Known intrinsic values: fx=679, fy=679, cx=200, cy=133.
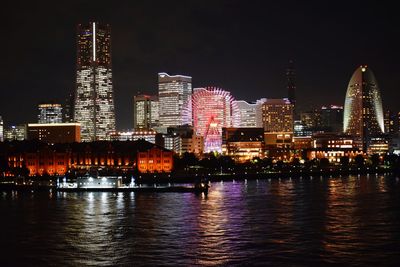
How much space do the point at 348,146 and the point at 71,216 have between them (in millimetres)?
78404

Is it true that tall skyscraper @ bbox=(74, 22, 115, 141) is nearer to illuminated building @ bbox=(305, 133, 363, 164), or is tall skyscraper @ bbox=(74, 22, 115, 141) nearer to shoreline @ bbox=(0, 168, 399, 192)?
illuminated building @ bbox=(305, 133, 363, 164)

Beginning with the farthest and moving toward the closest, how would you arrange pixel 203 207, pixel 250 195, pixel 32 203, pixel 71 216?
pixel 250 195, pixel 32 203, pixel 203 207, pixel 71 216

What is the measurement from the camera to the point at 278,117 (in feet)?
356

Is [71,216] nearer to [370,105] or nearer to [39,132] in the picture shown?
[39,132]

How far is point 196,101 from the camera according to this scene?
76.8 metres

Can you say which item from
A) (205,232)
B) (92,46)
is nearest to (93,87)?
(92,46)

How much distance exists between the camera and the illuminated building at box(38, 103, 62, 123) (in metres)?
116

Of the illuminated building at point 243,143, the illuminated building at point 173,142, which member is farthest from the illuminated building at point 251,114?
the illuminated building at point 173,142

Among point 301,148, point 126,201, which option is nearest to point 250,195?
point 126,201

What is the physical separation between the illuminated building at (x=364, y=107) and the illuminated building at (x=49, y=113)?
49237 millimetres

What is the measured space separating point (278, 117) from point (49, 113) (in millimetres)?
39468

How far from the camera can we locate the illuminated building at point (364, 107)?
110m

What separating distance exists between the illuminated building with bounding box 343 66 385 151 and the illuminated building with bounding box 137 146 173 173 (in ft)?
183

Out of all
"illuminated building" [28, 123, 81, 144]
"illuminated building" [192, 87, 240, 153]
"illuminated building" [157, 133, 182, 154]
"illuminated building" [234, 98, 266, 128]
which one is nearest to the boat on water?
"illuminated building" [192, 87, 240, 153]
